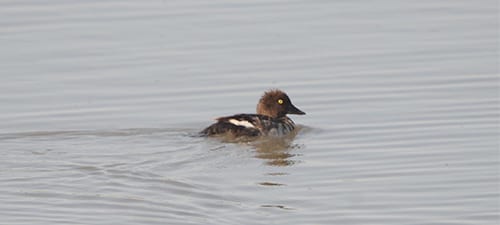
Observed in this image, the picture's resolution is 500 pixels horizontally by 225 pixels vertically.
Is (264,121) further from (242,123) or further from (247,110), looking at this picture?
(247,110)

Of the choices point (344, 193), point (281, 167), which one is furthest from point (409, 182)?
point (281, 167)

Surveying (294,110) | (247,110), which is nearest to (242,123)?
(294,110)

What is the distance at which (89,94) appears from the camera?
43.1 ft

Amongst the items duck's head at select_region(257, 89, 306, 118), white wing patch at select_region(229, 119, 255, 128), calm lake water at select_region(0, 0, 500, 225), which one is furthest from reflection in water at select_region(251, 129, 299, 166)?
duck's head at select_region(257, 89, 306, 118)

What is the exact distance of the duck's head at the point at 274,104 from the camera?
42.1ft

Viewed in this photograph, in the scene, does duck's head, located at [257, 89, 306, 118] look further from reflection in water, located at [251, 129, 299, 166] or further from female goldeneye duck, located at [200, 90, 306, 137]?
reflection in water, located at [251, 129, 299, 166]

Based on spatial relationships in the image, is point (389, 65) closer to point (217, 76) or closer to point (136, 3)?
point (217, 76)

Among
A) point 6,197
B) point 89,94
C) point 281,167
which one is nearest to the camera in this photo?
point 6,197

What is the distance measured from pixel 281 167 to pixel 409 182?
1363mm

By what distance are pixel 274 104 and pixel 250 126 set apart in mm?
694

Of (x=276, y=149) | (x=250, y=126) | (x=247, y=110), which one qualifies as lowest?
(x=276, y=149)

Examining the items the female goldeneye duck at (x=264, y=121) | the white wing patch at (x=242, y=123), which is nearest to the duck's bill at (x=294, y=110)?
the female goldeneye duck at (x=264, y=121)

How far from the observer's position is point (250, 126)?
1226 centimetres

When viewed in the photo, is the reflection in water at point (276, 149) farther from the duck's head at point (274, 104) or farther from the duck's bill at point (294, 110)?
the duck's head at point (274, 104)
